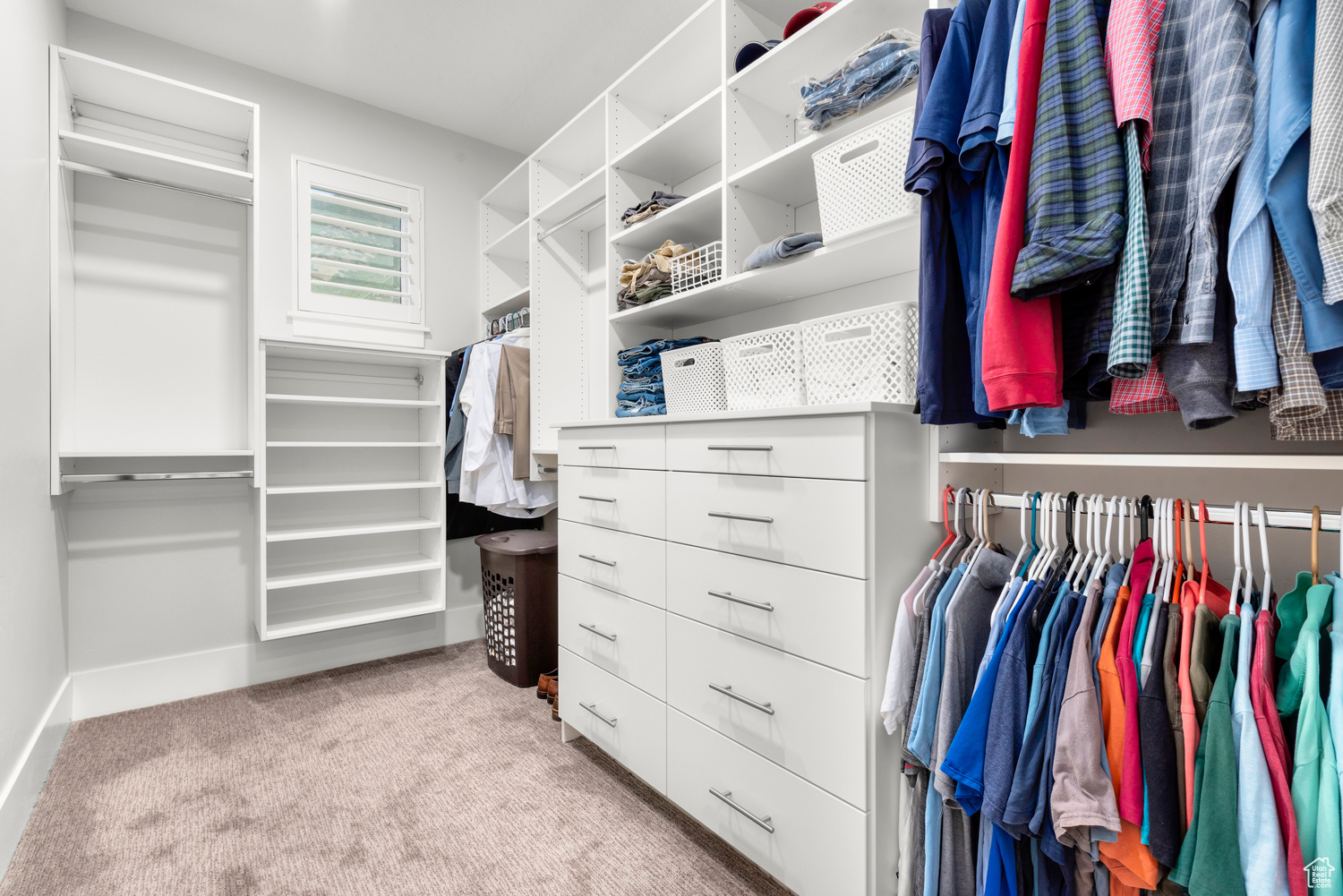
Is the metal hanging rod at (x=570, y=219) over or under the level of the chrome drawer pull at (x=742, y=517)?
over

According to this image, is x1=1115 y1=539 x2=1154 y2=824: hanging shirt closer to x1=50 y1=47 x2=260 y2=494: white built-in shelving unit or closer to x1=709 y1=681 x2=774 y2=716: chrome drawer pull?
x1=709 y1=681 x2=774 y2=716: chrome drawer pull

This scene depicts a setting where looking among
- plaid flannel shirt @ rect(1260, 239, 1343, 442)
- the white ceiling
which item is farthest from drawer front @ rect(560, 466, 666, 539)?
the white ceiling

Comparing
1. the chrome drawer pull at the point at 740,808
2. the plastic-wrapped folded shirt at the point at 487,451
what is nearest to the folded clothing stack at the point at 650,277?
the plastic-wrapped folded shirt at the point at 487,451

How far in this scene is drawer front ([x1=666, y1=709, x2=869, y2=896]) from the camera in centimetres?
128

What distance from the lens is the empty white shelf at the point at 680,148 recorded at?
196cm

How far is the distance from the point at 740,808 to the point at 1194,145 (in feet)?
5.11

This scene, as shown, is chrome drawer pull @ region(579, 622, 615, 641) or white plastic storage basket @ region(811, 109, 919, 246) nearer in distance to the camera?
white plastic storage basket @ region(811, 109, 919, 246)

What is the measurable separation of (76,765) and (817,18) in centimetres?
322

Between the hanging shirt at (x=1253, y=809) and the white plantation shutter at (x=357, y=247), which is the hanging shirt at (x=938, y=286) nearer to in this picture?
the hanging shirt at (x=1253, y=809)

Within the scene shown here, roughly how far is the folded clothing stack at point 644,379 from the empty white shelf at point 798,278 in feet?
0.38

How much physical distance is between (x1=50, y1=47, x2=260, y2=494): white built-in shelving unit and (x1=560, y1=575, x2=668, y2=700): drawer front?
146cm

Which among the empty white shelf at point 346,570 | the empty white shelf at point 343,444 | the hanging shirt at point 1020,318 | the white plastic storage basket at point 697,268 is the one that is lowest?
the empty white shelf at point 346,570

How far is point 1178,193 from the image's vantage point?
947 millimetres

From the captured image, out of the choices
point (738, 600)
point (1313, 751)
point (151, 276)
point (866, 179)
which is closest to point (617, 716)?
point (738, 600)
